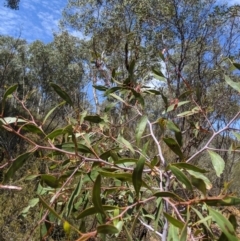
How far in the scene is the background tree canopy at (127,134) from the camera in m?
0.65

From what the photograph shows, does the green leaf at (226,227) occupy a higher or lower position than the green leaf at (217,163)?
lower

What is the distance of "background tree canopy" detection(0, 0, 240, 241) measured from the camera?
2.14ft

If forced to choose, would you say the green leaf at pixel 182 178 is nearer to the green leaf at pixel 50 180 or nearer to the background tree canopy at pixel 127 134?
the background tree canopy at pixel 127 134

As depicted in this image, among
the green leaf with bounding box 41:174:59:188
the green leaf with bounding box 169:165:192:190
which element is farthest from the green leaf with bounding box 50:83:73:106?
the green leaf with bounding box 169:165:192:190

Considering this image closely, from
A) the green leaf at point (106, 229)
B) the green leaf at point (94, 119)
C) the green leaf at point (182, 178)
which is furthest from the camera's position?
the green leaf at point (94, 119)

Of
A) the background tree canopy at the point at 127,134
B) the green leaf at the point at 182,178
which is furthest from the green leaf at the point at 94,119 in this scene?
the green leaf at the point at 182,178

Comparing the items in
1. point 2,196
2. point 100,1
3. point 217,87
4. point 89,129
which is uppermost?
point 100,1

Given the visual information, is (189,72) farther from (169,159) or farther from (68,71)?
(68,71)

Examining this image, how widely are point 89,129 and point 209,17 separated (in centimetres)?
679

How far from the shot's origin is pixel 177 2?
304 inches

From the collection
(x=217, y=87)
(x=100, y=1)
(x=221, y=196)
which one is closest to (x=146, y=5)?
(x=217, y=87)

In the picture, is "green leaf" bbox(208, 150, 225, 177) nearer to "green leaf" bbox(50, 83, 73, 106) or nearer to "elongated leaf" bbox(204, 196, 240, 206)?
"elongated leaf" bbox(204, 196, 240, 206)

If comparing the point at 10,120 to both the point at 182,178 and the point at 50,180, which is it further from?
the point at 182,178

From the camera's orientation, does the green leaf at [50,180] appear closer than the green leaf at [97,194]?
No
